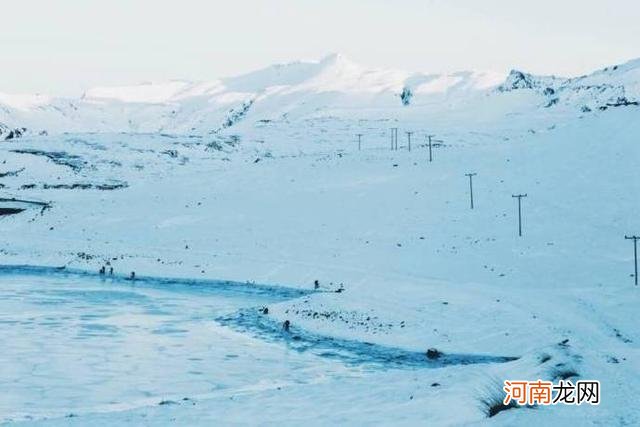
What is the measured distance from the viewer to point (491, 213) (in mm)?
64750

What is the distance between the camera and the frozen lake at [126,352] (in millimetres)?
24312

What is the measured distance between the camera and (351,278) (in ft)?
166

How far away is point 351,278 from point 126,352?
860 inches

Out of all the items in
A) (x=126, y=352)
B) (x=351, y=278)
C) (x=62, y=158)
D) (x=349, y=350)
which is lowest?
(x=349, y=350)

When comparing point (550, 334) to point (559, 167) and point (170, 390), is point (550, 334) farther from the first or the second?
A: point (559, 167)

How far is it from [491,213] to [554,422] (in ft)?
163

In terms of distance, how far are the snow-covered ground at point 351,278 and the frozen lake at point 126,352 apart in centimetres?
16

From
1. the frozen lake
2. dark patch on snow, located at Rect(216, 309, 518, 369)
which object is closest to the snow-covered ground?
the frozen lake
